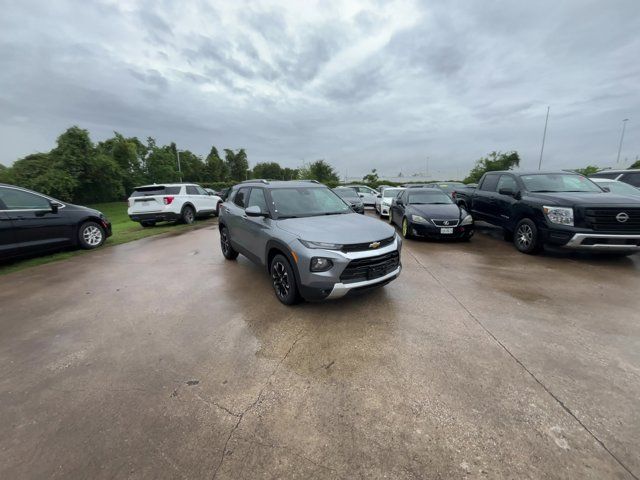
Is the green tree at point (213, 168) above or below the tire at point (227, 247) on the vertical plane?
above

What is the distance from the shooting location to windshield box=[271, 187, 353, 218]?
A: 4340 mm

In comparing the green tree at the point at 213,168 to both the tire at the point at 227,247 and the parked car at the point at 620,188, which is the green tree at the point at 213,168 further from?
the parked car at the point at 620,188

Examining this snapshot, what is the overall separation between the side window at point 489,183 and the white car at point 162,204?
10.8m

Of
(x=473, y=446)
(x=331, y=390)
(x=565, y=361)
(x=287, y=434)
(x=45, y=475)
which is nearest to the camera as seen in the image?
(x=45, y=475)

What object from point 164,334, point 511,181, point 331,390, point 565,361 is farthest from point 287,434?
point 511,181

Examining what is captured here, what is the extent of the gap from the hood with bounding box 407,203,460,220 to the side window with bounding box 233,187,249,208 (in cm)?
460

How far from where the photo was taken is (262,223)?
4324 millimetres

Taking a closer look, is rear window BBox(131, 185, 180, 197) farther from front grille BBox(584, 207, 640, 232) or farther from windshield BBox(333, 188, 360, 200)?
front grille BBox(584, 207, 640, 232)

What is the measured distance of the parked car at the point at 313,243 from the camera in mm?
3354

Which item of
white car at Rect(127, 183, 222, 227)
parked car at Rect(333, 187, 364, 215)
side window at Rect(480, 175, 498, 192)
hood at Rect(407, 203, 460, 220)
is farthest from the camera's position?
parked car at Rect(333, 187, 364, 215)

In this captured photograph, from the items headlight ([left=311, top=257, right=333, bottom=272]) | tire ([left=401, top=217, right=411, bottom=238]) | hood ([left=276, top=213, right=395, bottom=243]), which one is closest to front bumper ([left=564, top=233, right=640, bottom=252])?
tire ([left=401, top=217, right=411, bottom=238])

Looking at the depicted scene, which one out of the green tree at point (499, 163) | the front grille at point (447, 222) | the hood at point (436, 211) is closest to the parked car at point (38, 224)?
the hood at point (436, 211)

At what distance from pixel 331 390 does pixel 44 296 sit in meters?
4.84

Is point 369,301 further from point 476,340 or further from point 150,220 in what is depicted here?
point 150,220
